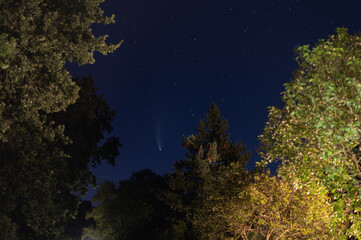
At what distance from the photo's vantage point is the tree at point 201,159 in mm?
42312

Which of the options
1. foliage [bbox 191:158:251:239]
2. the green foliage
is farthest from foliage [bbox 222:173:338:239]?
the green foliage

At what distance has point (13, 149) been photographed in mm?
23500

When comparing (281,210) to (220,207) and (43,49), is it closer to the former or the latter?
(220,207)

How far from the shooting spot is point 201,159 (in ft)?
146

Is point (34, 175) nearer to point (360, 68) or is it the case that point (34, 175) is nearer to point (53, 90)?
point (53, 90)

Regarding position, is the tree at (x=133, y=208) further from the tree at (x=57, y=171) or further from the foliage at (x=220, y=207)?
the foliage at (x=220, y=207)

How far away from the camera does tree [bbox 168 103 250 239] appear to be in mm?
42312

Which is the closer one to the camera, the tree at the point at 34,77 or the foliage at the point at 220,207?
the tree at the point at 34,77

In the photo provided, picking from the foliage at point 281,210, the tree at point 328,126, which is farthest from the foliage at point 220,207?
the tree at point 328,126

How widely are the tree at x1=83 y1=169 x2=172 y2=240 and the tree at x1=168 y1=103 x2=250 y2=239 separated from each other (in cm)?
217

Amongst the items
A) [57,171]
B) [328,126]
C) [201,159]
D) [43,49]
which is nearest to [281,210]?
[328,126]

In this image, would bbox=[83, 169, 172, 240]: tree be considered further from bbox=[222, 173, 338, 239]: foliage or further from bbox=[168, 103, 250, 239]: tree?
bbox=[222, 173, 338, 239]: foliage

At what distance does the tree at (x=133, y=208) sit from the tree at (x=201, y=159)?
2173mm

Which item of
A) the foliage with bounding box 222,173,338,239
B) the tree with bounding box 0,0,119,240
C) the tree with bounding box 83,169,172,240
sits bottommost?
the foliage with bounding box 222,173,338,239
